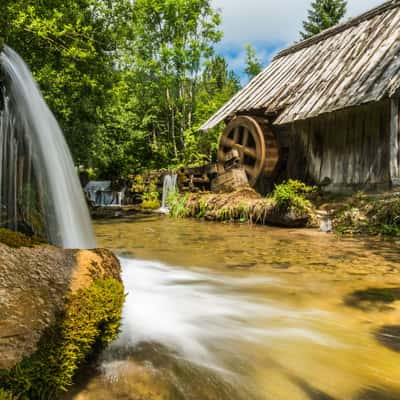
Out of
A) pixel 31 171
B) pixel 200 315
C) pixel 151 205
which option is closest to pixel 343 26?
pixel 151 205

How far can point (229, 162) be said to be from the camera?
12742mm

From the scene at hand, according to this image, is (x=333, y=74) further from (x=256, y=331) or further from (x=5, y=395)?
(x=5, y=395)

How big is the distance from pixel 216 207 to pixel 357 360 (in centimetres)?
811

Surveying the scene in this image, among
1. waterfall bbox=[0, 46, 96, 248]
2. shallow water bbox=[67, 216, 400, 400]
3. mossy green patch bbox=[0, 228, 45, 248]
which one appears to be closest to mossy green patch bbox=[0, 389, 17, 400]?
shallow water bbox=[67, 216, 400, 400]

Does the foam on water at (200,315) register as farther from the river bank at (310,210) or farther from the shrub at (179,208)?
the shrub at (179,208)

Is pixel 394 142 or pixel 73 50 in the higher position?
pixel 73 50

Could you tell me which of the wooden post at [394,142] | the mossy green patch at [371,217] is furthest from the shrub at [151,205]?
the wooden post at [394,142]

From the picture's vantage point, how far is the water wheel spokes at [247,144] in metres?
11.3

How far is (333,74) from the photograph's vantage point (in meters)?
9.52

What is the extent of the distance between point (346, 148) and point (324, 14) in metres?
24.3

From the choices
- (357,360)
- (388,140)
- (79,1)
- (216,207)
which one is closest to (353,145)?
(388,140)

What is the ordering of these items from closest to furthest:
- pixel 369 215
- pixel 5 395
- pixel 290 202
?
pixel 5 395 < pixel 369 215 < pixel 290 202

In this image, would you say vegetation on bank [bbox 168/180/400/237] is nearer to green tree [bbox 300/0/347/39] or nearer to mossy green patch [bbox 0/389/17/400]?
mossy green patch [bbox 0/389/17/400]

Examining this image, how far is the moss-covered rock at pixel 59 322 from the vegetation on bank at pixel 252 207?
6.35 m
